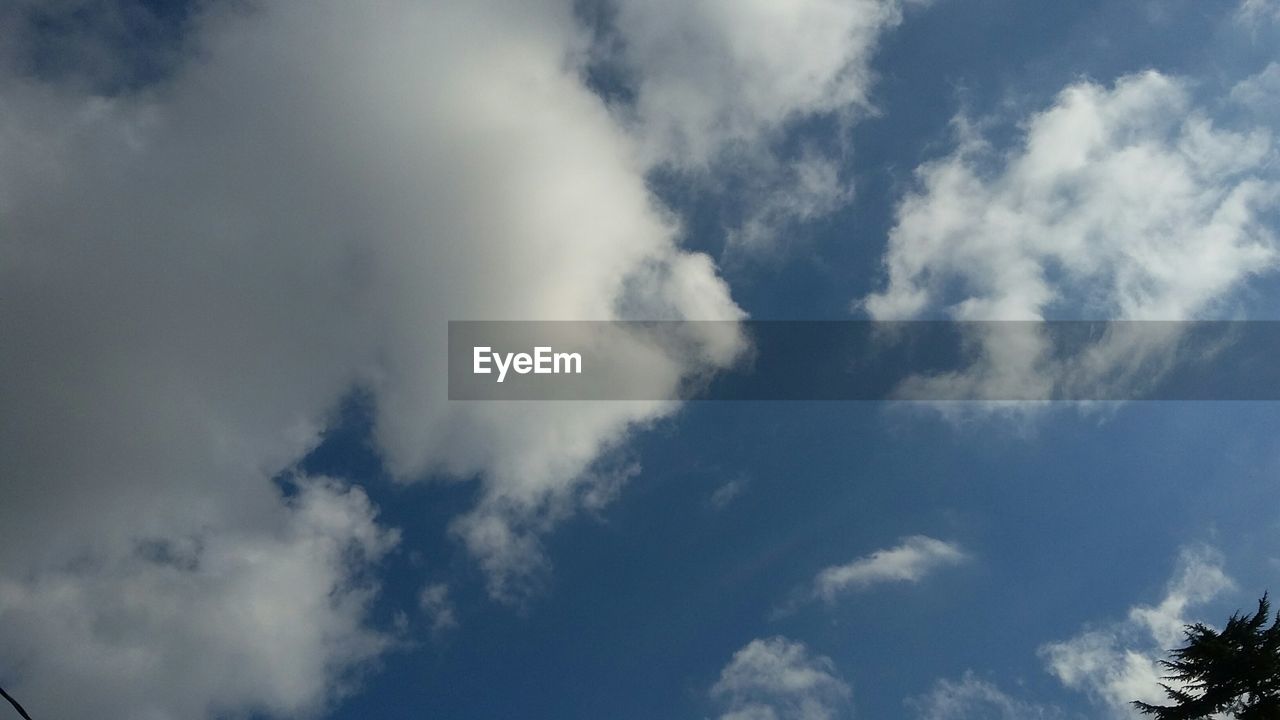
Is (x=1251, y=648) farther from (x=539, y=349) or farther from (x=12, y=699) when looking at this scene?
(x=12, y=699)

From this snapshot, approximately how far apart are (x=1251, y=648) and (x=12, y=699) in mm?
48140

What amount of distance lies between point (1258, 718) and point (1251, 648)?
328 centimetres

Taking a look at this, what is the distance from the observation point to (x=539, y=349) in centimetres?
3162

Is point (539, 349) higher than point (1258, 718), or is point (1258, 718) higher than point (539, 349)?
point (539, 349)

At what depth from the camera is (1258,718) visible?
32.8 meters

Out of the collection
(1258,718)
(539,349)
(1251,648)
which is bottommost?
(1258,718)

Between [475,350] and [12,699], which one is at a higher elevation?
[475,350]

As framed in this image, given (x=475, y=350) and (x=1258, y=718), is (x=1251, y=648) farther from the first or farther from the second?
(x=475, y=350)

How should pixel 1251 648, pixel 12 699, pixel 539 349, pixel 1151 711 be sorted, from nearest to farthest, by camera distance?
pixel 12 699 < pixel 539 349 < pixel 1251 648 < pixel 1151 711

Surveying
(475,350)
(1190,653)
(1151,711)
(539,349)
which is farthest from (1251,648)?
(475,350)

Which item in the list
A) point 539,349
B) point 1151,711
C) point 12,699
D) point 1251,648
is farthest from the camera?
point 1151,711

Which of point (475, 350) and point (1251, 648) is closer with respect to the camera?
point (475, 350)

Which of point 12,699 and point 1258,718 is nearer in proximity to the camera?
point 12,699

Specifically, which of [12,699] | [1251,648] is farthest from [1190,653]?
[12,699]
